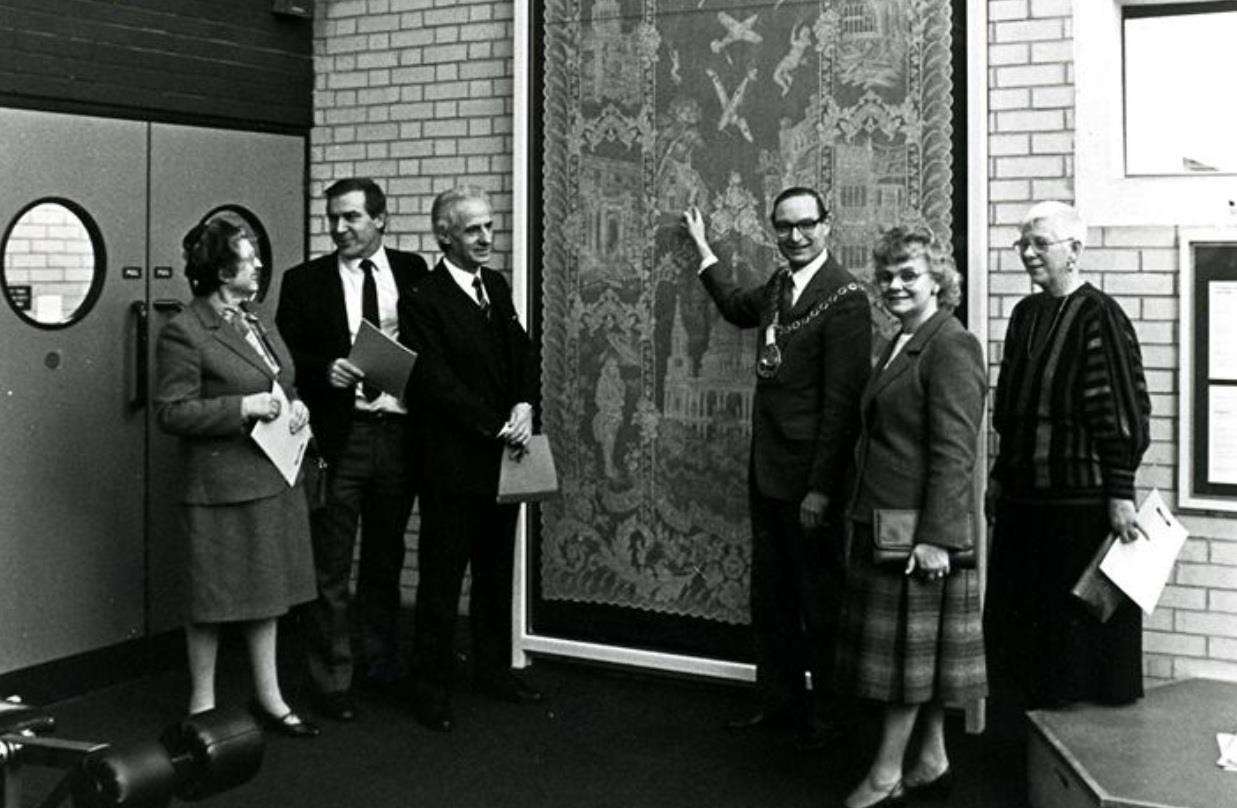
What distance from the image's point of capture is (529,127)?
582 centimetres

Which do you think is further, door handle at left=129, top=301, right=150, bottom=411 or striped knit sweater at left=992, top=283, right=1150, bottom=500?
door handle at left=129, top=301, right=150, bottom=411

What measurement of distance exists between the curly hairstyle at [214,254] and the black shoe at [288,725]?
4.80 feet

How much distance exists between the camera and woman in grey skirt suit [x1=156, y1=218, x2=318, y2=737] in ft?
15.0

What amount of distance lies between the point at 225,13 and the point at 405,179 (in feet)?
3.27

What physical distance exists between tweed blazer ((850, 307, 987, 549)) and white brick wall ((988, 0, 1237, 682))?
3.09 ft

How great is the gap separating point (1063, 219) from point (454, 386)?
2.04 metres

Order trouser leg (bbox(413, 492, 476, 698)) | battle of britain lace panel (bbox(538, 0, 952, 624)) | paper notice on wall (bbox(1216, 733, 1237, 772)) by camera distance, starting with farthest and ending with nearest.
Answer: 1. battle of britain lace panel (bbox(538, 0, 952, 624))
2. trouser leg (bbox(413, 492, 476, 698))
3. paper notice on wall (bbox(1216, 733, 1237, 772))

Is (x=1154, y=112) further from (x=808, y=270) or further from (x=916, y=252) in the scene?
(x=916, y=252)

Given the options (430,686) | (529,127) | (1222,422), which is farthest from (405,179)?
(1222,422)

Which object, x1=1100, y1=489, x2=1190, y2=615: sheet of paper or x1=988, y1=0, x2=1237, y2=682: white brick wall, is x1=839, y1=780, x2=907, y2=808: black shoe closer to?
x1=1100, y1=489, x2=1190, y2=615: sheet of paper

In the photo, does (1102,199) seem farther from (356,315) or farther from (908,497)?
(356,315)

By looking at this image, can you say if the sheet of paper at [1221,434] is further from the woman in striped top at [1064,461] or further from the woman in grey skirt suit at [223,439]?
the woman in grey skirt suit at [223,439]

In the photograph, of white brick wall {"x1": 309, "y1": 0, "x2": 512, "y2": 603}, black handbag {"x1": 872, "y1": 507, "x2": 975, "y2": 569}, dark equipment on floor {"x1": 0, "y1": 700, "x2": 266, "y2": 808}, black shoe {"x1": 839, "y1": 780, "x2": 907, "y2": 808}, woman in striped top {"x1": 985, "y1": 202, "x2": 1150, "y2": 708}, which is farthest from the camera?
white brick wall {"x1": 309, "y1": 0, "x2": 512, "y2": 603}

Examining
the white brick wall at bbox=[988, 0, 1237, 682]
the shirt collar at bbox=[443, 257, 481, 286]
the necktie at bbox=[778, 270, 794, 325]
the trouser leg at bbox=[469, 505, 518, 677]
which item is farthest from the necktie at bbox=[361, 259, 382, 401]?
the white brick wall at bbox=[988, 0, 1237, 682]
